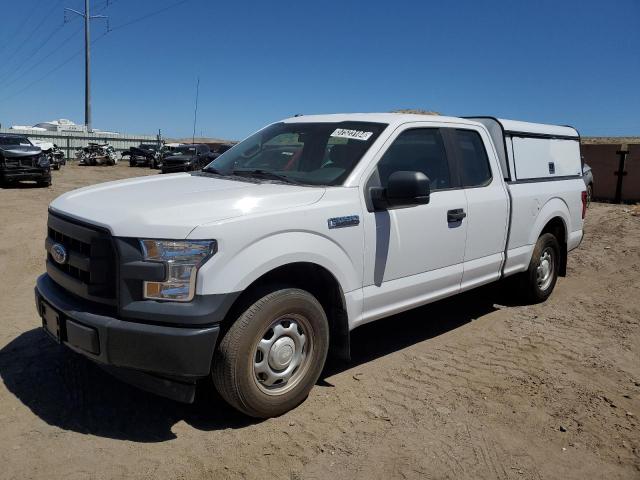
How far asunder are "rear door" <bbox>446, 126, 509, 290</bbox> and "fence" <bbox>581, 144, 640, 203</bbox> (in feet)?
45.2

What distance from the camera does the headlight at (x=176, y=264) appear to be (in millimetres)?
2963

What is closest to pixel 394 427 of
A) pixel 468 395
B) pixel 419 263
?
pixel 468 395

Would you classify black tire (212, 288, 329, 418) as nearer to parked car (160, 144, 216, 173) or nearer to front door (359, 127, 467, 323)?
front door (359, 127, 467, 323)

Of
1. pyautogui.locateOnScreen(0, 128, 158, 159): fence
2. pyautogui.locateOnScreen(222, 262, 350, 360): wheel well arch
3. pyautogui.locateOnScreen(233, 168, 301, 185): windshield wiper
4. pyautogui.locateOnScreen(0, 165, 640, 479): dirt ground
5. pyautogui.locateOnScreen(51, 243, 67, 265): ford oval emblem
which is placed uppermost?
pyautogui.locateOnScreen(0, 128, 158, 159): fence

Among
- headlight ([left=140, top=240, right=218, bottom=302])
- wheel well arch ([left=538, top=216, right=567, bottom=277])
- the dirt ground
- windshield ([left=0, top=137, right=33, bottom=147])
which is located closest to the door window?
the dirt ground

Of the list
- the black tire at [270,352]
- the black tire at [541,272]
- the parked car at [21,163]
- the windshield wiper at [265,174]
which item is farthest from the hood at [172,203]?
the parked car at [21,163]

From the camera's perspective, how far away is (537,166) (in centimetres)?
583

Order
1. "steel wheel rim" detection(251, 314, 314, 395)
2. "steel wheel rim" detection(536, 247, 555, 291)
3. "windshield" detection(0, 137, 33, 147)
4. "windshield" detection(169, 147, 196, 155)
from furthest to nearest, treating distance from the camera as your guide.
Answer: "windshield" detection(169, 147, 196, 155) < "windshield" detection(0, 137, 33, 147) < "steel wheel rim" detection(536, 247, 555, 291) < "steel wheel rim" detection(251, 314, 314, 395)

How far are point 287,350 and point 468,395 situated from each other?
140 cm

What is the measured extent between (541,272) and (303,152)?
330 cm

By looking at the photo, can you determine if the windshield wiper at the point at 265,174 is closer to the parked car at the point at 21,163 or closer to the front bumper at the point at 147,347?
the front bumper at the point at 147,347

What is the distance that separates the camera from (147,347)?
295 centimetres

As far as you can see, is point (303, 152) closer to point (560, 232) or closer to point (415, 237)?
point (415, 237)

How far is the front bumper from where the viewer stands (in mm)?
2945
